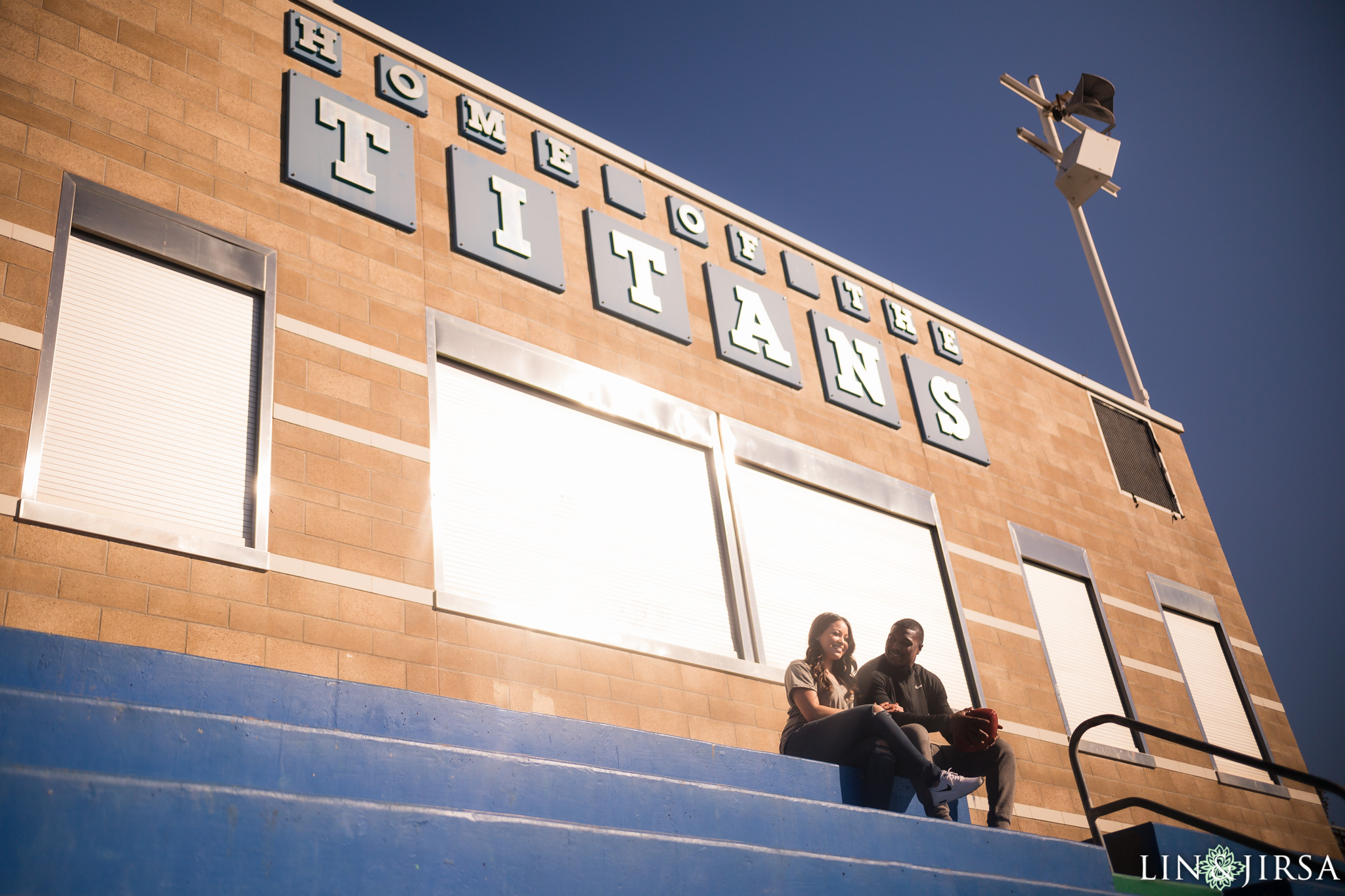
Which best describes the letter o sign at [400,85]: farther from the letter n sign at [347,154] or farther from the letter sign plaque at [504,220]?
the letter sign plaque at [504,220]

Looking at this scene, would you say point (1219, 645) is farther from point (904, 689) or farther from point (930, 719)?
point (930, 719)

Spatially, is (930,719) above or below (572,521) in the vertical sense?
below

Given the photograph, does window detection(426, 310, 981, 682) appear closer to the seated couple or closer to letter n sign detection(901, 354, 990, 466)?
letter n sign detection(901, 354, 990, 466)

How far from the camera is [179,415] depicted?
7.11 m

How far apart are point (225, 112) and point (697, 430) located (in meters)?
4.84

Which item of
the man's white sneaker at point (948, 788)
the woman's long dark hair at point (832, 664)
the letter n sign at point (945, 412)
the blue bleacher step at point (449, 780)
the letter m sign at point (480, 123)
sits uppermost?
the letter m sign at point (480, 123)

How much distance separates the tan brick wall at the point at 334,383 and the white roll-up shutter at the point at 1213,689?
8.72 feet

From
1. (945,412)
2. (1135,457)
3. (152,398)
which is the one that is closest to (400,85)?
(152,398)

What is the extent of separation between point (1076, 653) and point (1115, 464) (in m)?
3.93

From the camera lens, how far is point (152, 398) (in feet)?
23.1

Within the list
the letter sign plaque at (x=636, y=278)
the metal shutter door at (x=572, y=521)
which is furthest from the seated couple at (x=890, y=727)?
the letter sign plaque at (x=636, y=278)

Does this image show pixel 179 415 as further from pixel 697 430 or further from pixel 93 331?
pixel 697 430

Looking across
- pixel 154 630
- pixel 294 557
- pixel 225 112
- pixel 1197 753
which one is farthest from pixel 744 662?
pixel 1197 753

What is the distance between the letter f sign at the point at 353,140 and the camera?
29.0 ft
